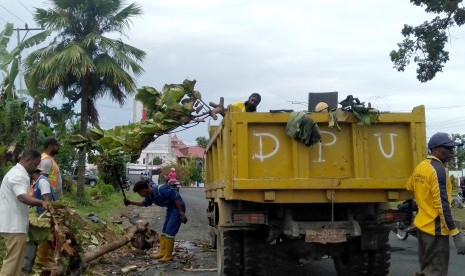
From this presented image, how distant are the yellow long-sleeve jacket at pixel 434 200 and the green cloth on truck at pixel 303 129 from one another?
127cm

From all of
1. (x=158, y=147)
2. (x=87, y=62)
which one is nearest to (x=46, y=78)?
(x=87, y=62)

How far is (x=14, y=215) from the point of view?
6535 millimetres

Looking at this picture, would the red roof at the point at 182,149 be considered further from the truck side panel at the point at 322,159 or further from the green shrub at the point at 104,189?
the truck side panel at the point at 322,159

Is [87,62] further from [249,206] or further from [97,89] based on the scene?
[249,206]

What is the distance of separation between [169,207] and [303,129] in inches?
183

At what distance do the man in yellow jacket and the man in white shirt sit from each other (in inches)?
159

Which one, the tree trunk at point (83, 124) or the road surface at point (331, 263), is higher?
the tree trunk at point (83, 124)

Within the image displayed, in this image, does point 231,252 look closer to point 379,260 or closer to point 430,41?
point 379,260

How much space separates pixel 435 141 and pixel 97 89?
1750cm

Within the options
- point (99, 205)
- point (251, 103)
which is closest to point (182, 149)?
point (99, 205)

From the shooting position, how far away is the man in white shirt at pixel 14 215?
6.47 m

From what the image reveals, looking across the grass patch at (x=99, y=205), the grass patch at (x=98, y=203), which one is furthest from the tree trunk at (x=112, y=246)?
the grass patch at (x=98, y=203)

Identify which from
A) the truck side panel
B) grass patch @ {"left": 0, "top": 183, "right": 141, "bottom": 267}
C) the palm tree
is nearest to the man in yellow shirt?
the truck side panel

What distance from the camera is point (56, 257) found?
281 inches
